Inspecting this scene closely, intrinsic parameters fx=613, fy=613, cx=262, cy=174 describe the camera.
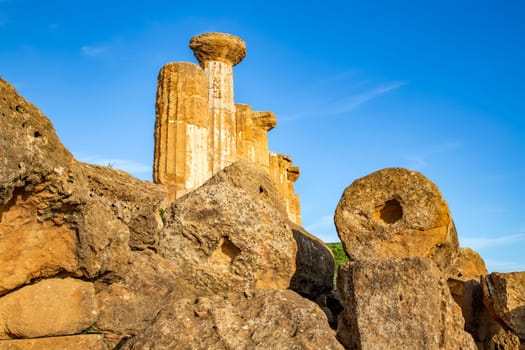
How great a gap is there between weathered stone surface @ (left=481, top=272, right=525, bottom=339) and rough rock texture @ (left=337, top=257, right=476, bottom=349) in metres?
1.58

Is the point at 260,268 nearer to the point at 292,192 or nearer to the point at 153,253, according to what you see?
the point at 153,253

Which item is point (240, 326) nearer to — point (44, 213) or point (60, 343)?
point (60, 343)

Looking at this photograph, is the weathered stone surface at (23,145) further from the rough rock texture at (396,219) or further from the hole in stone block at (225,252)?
the rough rock texture at (396,219)

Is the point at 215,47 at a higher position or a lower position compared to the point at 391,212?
higher

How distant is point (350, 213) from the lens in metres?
5.82

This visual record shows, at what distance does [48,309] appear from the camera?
4340mm

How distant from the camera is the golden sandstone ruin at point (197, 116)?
34.4ft

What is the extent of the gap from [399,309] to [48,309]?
8.34 feet

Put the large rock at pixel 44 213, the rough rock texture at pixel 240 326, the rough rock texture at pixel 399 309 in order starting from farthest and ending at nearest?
the rough rock texture at pixel 399 309 → the rough rock texture at pixel 240 326 → the large rock at pixel 44 213

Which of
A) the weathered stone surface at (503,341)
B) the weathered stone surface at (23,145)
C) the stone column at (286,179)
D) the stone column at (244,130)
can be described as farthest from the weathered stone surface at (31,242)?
the stone column at (286,179)

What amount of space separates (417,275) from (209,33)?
8.09 metres

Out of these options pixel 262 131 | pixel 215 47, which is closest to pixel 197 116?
pixel 215 47

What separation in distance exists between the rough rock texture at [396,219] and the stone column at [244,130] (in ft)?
28.1

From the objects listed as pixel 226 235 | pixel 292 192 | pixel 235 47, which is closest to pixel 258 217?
pixel 226 235
